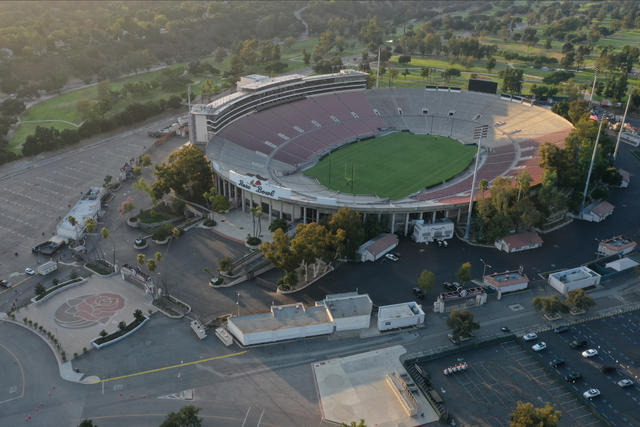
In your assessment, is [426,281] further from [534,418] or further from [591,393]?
[534,418]

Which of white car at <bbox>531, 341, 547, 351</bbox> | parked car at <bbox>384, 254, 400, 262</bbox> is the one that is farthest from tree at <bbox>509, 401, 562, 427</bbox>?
parked car at <bbox>384, 254, 400, 262</bbox>

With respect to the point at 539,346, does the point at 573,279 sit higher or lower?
higher

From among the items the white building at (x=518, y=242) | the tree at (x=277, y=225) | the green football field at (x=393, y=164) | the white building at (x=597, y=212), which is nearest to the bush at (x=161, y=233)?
the tree at (x=277, y=225)

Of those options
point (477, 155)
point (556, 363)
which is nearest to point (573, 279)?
point (556, 363)

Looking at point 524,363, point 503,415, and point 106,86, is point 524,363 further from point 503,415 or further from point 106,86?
point 106,86

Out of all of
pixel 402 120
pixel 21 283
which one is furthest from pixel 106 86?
pixel 21 283

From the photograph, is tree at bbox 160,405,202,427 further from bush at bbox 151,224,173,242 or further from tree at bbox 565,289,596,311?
tree at bbox 565,289,596,311

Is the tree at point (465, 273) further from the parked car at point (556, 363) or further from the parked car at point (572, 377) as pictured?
the parked car at point (572, 377)
